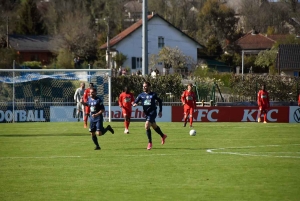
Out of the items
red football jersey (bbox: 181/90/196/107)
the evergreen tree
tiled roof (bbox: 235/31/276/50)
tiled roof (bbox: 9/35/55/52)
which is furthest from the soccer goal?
tiled roof (bbox: 235/31/276/50)

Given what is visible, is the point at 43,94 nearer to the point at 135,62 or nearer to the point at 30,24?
the point at 135,62

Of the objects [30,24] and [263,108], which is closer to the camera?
[263,108]

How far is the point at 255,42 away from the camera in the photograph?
307 feet

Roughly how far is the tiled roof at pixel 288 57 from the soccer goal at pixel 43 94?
34.1 meters

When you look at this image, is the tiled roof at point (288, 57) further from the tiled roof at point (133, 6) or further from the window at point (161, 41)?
the tiled roof at point (133, 6)

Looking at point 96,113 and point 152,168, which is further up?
point 96,113

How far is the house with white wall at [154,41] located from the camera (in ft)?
259

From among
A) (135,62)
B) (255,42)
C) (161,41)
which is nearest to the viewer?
(135,62)

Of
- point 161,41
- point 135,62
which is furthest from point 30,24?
point 161,41

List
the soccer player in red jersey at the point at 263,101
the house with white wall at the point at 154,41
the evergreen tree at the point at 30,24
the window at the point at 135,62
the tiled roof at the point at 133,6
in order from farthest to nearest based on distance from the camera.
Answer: the tiled roof at the point at 133,6 < the evergreen tree at the point at 30,24 < the window at the point at 135,62 < the house with white wall at the point at 154,41 < the soccer player in red jersey at the point at 263,101

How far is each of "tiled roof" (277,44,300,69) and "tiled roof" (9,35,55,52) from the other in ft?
106

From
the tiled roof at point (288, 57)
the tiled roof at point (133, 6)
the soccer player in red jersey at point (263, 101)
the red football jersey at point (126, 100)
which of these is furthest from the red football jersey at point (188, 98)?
the tiled roof at point (133, 6)

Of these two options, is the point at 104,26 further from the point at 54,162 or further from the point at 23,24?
the point at 54,162

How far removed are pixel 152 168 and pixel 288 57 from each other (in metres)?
55.1
